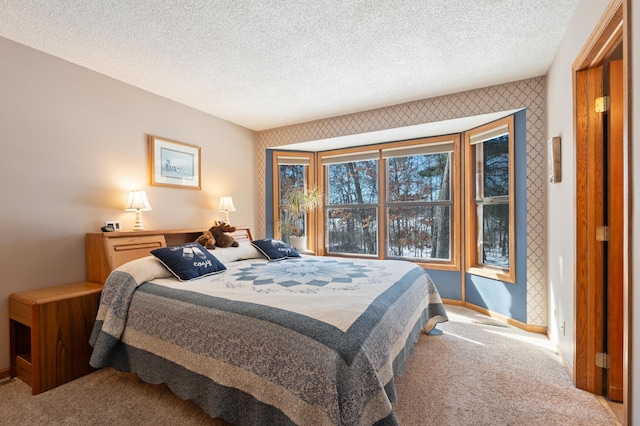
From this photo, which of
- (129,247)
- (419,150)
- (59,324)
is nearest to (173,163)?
(129,247)

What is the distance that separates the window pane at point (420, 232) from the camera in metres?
3.98

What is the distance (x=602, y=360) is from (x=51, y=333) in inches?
147

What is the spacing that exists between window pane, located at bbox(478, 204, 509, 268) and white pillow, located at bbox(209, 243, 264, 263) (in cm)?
272

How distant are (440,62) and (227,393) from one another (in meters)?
2.98

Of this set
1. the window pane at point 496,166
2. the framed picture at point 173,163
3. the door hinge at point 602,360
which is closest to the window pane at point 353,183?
the window pane at point 496,166

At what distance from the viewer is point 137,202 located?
290cm

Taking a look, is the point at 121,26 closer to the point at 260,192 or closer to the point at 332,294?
the point at 332,294

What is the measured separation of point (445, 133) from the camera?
3.87 m

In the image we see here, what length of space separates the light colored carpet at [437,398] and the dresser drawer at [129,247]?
0.89 meters

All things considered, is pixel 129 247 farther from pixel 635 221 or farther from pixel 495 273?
pixel 495 273

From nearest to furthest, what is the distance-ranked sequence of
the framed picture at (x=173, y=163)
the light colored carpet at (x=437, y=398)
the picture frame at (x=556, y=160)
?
1. the light colored carpet at (x=437, y=398)
2. the picture frame at (x=556, y=160)
3. the framed picture at (x=173, y=163)

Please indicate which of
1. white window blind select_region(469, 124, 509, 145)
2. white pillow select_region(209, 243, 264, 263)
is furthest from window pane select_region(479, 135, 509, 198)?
white pillow select_region(209, 243, 264, 263)

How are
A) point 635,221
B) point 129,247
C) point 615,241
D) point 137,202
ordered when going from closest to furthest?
point 635,221 → point 615,241 → point 129,247 → point 137,202

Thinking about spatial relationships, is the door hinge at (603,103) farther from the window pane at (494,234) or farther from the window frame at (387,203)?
the window frame at (387,203)
